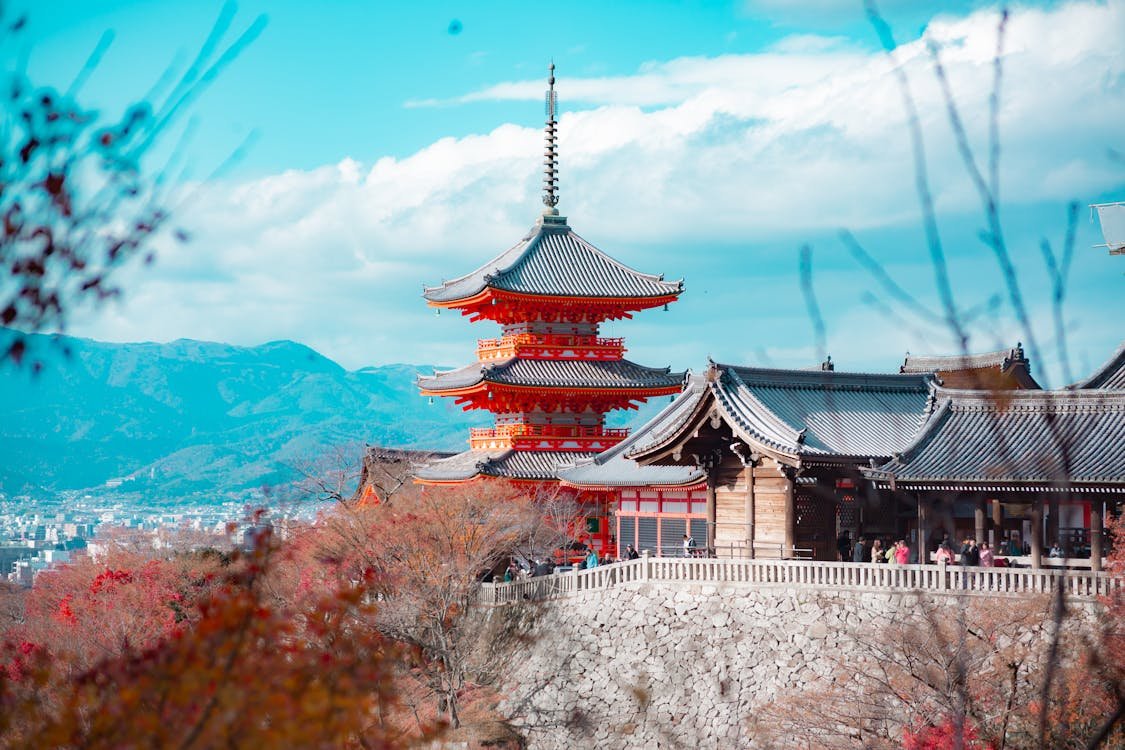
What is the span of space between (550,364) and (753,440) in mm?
15331

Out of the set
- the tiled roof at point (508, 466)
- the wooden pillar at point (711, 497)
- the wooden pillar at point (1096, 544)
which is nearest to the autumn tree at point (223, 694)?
the wooden pillar at point (1096, 544)

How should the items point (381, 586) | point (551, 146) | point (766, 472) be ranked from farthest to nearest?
point (551, 146) < point (381, 586) < point (766, 472)

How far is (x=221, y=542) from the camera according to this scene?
194 feet

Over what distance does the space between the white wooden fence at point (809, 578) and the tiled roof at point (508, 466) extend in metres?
8.40

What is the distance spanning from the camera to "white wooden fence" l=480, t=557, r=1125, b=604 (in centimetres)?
2217

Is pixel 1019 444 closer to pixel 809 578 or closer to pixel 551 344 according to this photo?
pixel 809 578

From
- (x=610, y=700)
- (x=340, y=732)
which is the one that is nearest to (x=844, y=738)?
(x=610, y=700)

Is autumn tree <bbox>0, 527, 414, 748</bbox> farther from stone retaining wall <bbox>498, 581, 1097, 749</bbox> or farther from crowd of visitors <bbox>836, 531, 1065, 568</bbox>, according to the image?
crowd of visitors <bbox>836, 531, 1065, 568</bbox>

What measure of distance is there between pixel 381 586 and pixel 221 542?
1265 inches

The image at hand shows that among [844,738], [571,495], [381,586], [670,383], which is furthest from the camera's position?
[670,383]

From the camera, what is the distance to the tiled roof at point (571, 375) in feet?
132

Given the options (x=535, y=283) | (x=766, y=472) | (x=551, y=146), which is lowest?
(x=766, y=472)

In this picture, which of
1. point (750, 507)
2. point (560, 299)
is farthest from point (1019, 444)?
point (560, 299)

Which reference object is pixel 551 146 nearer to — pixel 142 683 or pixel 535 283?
pixel 535 283
